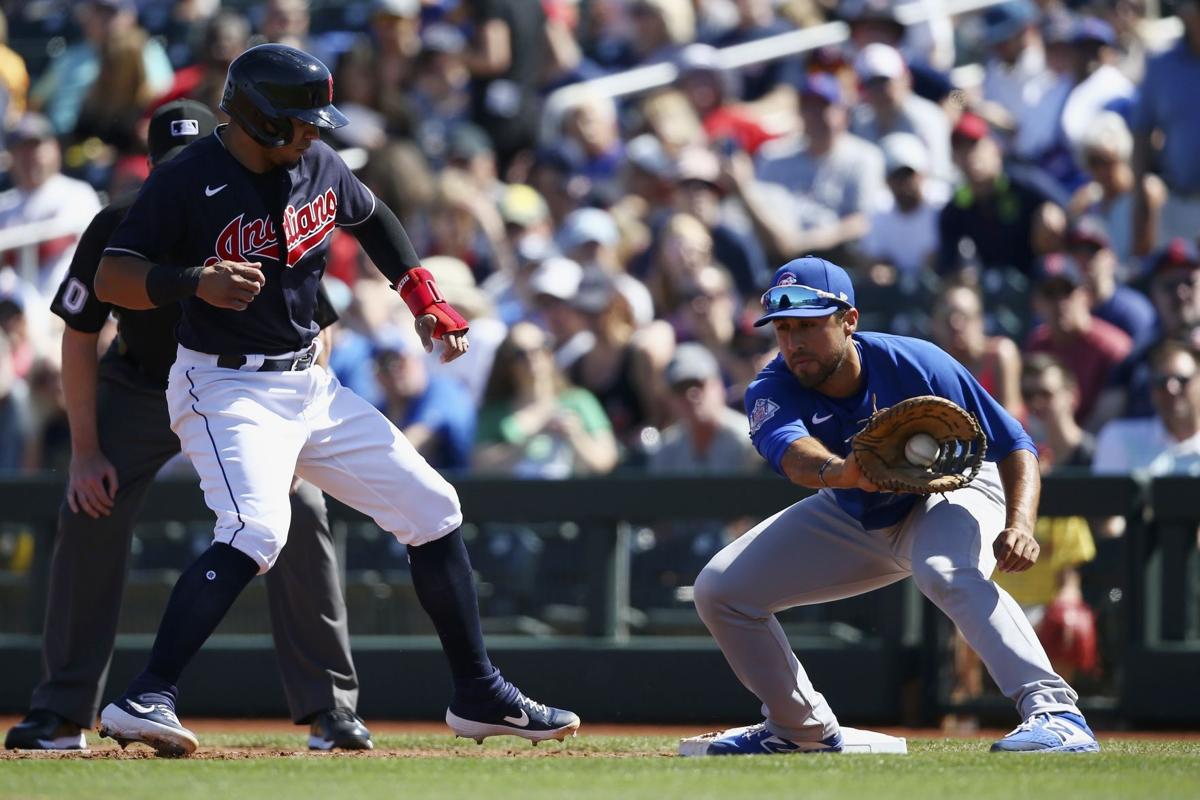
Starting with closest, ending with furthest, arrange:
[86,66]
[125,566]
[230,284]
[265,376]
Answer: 1. [230,284]
2. [265,376]
3. [125,566]
4. [86,66]

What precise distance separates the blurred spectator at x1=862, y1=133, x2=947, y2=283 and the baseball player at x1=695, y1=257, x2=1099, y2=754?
186 inches

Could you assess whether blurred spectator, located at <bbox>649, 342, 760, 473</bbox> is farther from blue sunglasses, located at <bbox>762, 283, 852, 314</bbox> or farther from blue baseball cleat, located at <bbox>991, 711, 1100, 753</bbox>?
blue baseball cleat, located at <bbox>991, 711, 1100, 753</bbox>

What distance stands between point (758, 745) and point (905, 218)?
17.7 feet

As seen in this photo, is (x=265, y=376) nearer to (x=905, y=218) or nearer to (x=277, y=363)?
(x=277, y=363)

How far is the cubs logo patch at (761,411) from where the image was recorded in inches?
229

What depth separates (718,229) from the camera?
11195 millimetres

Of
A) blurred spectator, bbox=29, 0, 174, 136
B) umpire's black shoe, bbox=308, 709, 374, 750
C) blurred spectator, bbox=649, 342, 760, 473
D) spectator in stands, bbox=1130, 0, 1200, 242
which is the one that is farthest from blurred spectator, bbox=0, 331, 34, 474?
spectator in stands, bbox=1130, 0, 1200, 242

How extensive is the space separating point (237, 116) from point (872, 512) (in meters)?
2.26

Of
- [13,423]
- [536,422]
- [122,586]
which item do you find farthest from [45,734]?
[13,423]

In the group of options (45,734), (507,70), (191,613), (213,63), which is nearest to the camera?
(191,613)

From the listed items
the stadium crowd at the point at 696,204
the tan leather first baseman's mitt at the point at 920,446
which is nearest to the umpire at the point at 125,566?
the tan leather first baseman's mitt at the point at 920,446

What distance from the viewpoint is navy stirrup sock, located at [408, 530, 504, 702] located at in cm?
596

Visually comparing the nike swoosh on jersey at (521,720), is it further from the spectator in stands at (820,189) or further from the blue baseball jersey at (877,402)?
the spectator in stands at (820,189)

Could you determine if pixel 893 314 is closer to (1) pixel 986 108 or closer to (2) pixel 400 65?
(1) pixel 986 108
